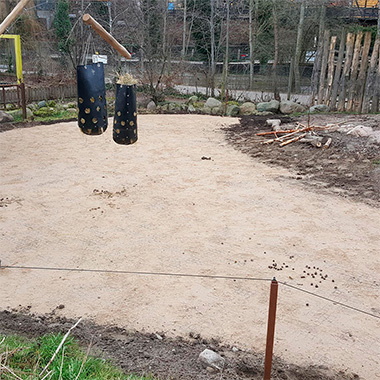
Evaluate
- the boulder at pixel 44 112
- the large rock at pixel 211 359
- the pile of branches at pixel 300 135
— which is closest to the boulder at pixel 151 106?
the boulder at pixel 44 112

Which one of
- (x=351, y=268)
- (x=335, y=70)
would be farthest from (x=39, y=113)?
(x=351, y=268)

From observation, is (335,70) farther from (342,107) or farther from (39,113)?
(39,113)

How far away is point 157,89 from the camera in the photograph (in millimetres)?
16844

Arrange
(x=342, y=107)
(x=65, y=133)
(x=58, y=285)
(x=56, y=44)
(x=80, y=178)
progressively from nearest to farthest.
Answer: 1. (x=58, y=285)
2. (x=80, y=178)
3. (x=65, y=133)
4. (x=342, y=107)
5. (x=56, y=44)

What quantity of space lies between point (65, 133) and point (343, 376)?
1007 centimetres

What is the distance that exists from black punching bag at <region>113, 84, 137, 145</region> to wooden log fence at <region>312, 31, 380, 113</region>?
9878mm

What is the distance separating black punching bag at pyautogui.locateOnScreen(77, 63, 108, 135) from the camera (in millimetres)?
4449

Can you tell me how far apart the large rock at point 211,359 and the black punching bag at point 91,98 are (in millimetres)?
2370

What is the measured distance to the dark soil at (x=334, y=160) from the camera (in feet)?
26.3

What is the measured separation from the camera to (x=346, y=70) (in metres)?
13.3

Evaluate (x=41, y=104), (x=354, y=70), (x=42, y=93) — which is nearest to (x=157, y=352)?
(x=354, y=70)

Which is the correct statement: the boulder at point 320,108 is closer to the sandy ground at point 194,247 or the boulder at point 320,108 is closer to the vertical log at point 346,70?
the vertical log at point 346,70

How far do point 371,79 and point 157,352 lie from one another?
37.4ft

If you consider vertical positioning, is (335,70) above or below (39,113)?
above
